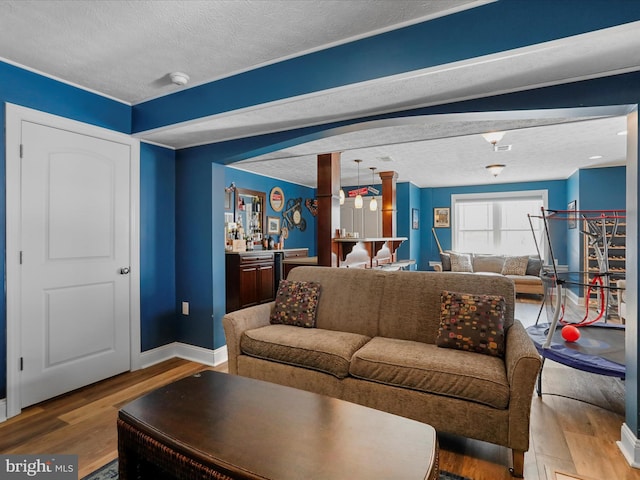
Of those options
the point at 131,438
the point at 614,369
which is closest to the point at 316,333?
the point at 131,438

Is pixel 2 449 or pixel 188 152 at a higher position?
pixel 188 152

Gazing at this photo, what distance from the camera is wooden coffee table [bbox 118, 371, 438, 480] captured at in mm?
1130

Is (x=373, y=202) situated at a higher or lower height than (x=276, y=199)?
lower

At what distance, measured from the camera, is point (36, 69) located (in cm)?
248

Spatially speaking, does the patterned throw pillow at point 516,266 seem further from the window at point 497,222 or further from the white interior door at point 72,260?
the white interior door at point 72,260

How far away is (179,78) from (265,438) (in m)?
2.45

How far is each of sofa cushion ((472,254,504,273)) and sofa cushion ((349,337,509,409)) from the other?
5705mm

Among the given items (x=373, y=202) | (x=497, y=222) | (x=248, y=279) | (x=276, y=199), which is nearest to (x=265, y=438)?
(x=248, y=279)

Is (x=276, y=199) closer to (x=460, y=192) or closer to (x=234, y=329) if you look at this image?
(x=460, y=192)

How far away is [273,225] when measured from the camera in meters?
6.92

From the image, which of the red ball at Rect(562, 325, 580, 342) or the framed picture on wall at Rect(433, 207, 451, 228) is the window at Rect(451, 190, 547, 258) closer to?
the framed picture on wall at Rect(433, 207, 451, 228)

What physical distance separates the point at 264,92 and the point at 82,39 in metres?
1.10

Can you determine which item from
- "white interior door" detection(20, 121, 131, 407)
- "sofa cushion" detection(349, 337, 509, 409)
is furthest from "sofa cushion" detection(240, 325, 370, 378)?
"white interior door" detection(20, 121, 131, 407)

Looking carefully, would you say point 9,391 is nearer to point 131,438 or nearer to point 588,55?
point 131,438
